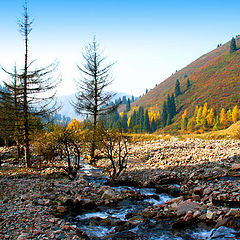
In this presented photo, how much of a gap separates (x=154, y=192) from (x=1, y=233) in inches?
275

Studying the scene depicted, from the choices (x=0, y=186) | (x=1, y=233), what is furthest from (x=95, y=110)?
(x=1, y=233)

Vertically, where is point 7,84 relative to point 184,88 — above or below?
below

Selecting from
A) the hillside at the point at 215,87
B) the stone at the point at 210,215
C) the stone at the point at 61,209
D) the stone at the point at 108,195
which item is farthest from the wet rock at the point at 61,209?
the hillside at the point at 215,87

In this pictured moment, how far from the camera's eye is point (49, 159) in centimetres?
1836

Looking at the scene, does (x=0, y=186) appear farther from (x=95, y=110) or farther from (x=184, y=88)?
(x=184, y=88)

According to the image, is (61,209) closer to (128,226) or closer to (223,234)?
(128,226)

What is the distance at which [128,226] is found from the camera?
6.52 metres

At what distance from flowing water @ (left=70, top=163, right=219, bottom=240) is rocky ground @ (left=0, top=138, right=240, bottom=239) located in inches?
14.4

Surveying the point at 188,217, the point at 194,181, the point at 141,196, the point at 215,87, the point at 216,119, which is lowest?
the point at 141,196

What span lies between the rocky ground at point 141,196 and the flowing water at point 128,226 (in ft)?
1.20

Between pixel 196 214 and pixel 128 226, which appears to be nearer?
pixel 128 226

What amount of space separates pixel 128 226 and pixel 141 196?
10.1ft

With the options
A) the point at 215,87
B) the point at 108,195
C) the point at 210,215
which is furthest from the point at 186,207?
the point at 215,87

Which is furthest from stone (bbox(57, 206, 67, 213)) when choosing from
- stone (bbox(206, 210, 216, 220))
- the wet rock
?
stone (bbox(206, 210, 216, 220))
